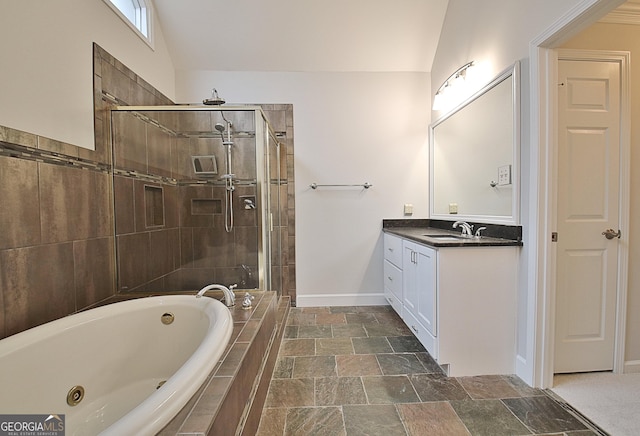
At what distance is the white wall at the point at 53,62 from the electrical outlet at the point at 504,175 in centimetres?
272

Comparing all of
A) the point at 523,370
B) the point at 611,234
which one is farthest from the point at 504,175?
the point at 523,370

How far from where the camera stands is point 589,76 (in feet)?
5.90

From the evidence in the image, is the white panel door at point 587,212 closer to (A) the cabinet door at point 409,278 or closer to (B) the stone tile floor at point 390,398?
(B) the stone tile floor at point 390,398

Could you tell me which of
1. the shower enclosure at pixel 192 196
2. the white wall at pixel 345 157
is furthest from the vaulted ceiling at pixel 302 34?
the shower enclosure at pixel 192 196

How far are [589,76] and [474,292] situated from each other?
1518 mm

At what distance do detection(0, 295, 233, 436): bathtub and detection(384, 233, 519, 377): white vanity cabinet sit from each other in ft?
4.31

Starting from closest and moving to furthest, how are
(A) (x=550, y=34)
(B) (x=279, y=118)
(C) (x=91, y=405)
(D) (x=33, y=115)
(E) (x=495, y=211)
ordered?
(C) (x=91, y=405)
(D) (x=33, y=115)
(A) (x=550, y=34)
(E) (x=495, y=211)
(B) (x=279, y=118)

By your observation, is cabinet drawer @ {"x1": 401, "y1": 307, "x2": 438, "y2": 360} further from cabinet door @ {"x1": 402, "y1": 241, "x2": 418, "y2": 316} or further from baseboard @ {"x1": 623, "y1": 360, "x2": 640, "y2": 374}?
baseboard @ {"x1": 623, "y1": 360, "x2": 640, "y2": 374}

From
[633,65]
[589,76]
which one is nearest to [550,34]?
[589,76]

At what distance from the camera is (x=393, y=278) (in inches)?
111

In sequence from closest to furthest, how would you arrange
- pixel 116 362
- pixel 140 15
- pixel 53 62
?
pixel 116 362, pixel 53 62, pixel 140 15

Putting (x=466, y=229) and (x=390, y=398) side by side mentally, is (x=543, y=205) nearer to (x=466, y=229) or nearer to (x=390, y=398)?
(x=466, y=229)

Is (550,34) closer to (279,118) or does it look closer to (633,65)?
(633,65)

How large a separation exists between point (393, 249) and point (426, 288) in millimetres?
832
